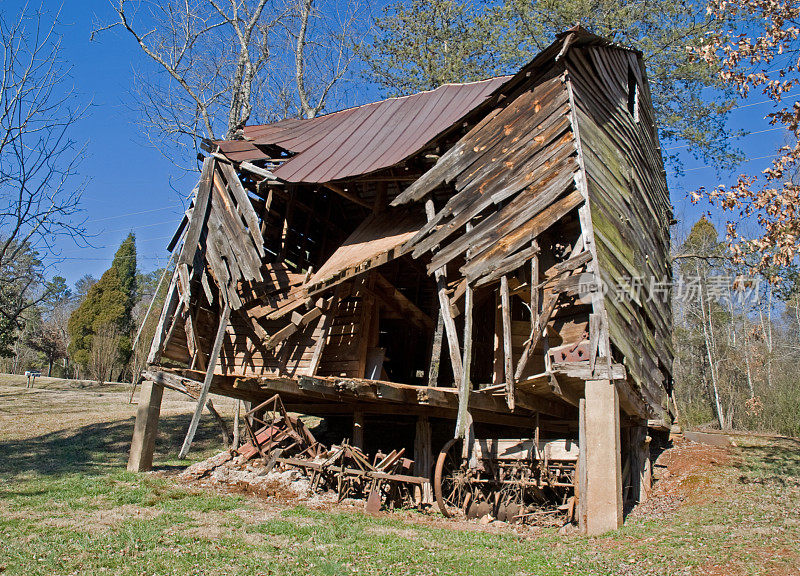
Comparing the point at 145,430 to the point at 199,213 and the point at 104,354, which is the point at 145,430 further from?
the point at 104,354

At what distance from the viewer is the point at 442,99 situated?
16328 millimetres

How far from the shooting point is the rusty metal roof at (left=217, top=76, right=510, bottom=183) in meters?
13.7

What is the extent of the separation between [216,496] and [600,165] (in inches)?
346

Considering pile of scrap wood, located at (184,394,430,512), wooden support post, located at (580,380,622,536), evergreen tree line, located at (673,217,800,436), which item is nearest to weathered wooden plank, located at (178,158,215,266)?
pile of scrap wood, located at (184,394,430,512)

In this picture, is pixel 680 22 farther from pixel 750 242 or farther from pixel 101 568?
pixel 101 568

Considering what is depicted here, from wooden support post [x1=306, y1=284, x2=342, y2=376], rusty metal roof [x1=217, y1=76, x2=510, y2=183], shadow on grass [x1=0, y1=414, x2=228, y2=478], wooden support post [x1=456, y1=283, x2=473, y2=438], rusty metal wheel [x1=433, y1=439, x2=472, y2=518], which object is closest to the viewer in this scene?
wooden support post [x1=456, y1=283, x2=473, y2=438]

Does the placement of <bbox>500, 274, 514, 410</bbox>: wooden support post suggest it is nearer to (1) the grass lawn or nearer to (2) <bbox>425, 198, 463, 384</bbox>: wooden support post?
(2) <bbox>425, 198, 463, 384</bbox>: wooden support post

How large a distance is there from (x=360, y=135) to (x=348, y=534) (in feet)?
33.2

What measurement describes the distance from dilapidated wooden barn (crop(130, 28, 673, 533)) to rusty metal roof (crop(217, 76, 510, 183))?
0.08 metres

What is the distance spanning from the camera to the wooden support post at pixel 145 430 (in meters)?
13.5

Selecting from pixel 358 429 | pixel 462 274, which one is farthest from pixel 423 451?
pixel 462 274

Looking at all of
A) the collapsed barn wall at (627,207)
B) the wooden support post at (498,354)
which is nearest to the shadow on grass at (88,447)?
the wooden support post at (498,354)

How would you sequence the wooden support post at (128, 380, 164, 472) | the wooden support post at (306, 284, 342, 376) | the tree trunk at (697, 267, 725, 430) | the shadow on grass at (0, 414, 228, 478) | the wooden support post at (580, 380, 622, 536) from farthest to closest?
1. the tree trunk at (697, 267, 725, 430)
2. the shadow on grass at (0, 414, 228, 478)
3. the wooden support post at (128, 380, 164, 472)
4. the wooden support post at (306, 284, 342, 376)
5. the wooden support post at (580, 380, 622, 536)

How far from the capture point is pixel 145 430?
1365 centimetres
